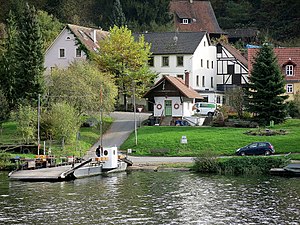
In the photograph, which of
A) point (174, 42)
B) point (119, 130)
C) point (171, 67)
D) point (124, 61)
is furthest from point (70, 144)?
point (174, 42)

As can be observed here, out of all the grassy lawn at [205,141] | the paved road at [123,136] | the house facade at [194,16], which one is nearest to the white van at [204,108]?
the paved road at [123,136]

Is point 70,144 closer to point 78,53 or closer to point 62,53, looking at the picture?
point 78,53

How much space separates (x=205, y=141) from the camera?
6184 cm

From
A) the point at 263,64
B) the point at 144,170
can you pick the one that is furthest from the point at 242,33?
the point at 144,170

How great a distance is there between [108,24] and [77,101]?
44049 millimetres

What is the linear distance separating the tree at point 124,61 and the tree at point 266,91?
14747 mm

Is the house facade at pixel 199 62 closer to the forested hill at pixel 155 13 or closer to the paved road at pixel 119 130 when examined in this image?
the paved road at pixel 119 130

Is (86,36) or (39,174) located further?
(86,36)

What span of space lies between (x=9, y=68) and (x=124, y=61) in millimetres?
13574

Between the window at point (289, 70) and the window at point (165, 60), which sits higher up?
the window at point (165, 60)

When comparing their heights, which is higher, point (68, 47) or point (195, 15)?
point (195, 15)

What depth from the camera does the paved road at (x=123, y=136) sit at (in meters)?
57.5

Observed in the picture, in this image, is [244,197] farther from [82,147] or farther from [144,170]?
[82,147]

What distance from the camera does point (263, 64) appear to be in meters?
69.8
